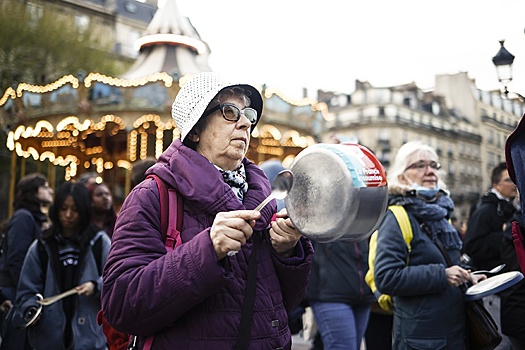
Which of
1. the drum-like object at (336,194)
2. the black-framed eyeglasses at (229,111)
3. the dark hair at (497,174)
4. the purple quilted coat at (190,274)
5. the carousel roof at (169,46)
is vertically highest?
the carousel roof at (169,46)

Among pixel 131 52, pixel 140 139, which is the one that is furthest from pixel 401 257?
pixel 131 52

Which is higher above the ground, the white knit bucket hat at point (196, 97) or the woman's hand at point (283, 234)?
the white knit bucket hat at point (196, 97)

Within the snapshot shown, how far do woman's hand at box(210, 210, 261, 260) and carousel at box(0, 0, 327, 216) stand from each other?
467 inches

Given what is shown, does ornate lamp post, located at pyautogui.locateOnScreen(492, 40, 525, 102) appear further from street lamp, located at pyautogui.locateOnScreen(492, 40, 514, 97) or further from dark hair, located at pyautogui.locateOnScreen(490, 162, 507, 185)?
dark hair, located at pyautogui.locateOnScreen(490, 162, 507, 185)

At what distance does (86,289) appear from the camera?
3.84 metres

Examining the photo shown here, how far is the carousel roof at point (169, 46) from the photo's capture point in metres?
15.9

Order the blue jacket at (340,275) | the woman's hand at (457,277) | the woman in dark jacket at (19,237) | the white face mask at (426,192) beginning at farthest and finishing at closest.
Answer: the blue jacket at (340,275), the woman in dark jacket at (19,237), the white face mask at (426,192), the woman's hand at (457,277)

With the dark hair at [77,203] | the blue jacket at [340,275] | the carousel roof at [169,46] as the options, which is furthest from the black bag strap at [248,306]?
the carousel roof at [169,46]

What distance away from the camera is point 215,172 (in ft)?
6.86

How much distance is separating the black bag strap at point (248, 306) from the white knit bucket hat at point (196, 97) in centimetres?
54

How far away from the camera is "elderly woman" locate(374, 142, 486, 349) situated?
3.34 m

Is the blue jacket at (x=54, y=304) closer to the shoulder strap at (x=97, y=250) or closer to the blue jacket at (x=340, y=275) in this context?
the shoulder strap at (x=97, y=250)

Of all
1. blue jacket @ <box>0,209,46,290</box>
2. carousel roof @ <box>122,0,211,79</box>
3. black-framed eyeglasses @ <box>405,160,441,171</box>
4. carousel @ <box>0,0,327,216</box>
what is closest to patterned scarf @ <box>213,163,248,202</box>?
black-framed eyeglasses @ <box>405,160,441,171</box>

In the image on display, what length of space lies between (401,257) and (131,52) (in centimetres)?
4320
